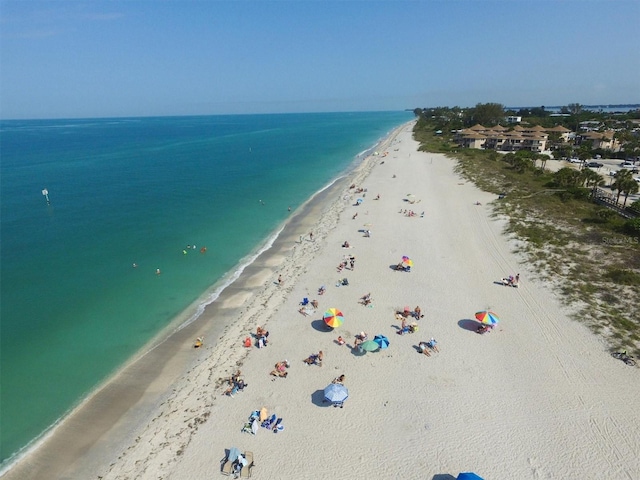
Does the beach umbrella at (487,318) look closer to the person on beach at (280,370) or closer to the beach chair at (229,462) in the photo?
the person on beach at (280,370)

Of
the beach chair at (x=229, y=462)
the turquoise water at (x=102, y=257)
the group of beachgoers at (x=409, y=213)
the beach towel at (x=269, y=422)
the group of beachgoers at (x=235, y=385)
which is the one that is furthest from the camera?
the group of beachgoers at (x=409, y=213)

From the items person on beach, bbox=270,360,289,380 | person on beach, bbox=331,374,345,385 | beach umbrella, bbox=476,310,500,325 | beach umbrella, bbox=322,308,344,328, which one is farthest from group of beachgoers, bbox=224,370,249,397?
beach umbrella, bbox=476,310,500,325

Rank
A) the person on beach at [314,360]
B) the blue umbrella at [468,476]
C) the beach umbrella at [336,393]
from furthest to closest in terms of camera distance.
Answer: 1. the person on beach at [314,360]
2. the beach umbrella at [336,393]
3. the blue umbrella at [468,476]

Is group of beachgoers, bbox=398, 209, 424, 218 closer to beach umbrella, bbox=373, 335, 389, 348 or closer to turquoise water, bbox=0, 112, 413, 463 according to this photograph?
turquoise water, bbox=0, 112, 413, 463

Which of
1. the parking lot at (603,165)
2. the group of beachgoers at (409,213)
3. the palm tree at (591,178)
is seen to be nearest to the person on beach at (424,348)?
the group of beachgoers at (409,213)

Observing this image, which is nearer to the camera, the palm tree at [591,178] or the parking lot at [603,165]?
the palm tree at [591,178]

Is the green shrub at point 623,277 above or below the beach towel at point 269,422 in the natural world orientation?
above

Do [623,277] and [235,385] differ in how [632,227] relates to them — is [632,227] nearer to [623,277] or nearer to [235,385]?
[623,277]

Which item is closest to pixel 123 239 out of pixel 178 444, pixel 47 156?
pixel 178 444

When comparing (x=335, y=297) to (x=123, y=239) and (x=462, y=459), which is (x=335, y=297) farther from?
(x=123, y=239)
